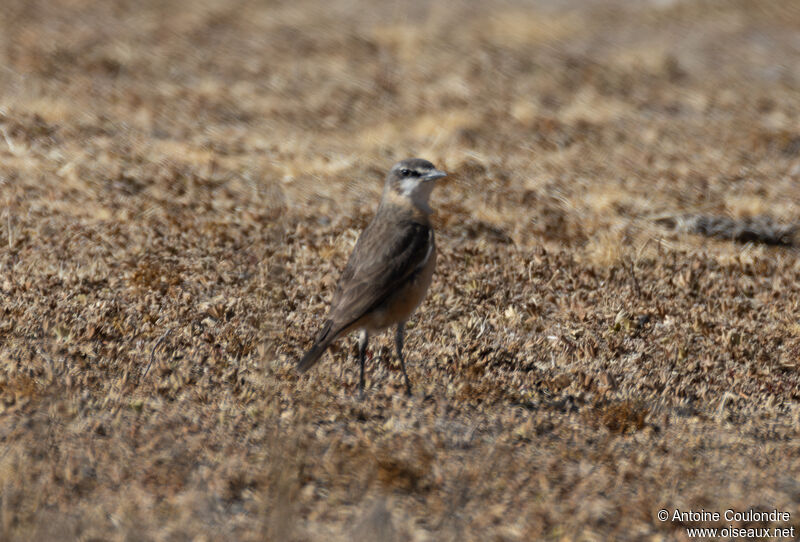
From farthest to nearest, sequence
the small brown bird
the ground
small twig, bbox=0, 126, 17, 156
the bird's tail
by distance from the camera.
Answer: small twig, bbox=0, 126, 17, 156 < the small brown bird < the bird's tail < the ground

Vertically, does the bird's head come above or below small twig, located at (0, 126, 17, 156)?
below

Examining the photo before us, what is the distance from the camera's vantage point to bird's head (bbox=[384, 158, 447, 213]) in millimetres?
8516

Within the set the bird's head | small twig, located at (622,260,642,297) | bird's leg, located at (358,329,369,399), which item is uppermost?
the bird's head

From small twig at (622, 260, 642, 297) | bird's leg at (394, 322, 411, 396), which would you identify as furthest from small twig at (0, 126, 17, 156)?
small twig at (622, 260, 642, 297)

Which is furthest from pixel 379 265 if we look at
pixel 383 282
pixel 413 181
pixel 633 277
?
pixel 633 277

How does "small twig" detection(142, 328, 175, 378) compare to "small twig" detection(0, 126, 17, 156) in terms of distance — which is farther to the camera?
"small twig" detection(0, 126, 17, 156)

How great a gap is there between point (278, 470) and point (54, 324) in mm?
3557

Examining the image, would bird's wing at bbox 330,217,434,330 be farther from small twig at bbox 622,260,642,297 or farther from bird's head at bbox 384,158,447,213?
small twig at bbox 622,260,642,297

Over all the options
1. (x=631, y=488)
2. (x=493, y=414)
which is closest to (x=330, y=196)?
(x=493, y=414)

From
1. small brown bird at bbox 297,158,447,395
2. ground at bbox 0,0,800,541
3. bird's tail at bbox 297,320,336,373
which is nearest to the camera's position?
ground at bbox 0,0,800,541

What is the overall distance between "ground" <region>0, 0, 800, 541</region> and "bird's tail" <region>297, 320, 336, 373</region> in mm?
292

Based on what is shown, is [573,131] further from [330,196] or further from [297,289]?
[297,289]

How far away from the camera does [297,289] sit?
9.52 metres

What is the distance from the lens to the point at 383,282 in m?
7.61
